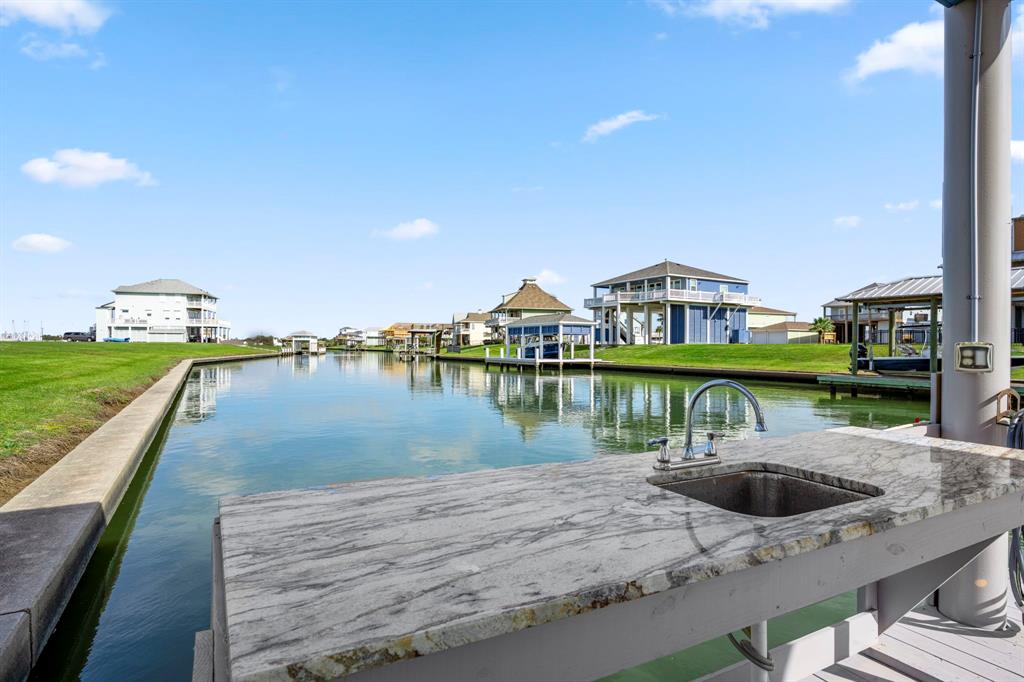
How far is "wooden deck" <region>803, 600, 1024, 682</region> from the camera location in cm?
254

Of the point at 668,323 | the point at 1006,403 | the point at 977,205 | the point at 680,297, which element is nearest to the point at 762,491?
the point at 1006,403

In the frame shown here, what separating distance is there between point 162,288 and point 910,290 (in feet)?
274

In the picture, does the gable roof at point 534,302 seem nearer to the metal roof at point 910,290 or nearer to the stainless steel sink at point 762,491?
the metal roof at point 910,290

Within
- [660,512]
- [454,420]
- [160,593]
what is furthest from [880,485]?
[454,420]

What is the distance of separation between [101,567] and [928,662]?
5498 mm

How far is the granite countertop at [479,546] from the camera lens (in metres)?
1.04

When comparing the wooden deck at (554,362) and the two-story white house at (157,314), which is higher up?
the two-story white house at (157,314)

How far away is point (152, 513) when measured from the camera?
5.97 metres

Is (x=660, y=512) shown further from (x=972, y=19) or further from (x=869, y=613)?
(x=972, y=19)

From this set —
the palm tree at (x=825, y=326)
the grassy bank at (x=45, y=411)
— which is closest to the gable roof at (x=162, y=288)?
the grassy bank at (x=45, y=411)

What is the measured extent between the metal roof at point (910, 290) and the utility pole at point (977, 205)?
12.7 meters

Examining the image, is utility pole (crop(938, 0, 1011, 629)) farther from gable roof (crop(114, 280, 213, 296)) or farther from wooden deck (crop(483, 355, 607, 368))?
gable roof (crop(114, 280, 213, 296))

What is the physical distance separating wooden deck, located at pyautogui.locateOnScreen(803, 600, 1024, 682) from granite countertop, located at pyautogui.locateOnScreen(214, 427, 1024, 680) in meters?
0.97

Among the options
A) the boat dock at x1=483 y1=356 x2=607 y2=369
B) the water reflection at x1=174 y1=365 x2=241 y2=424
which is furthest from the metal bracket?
the boat dock at x1=483 y1=356 x2=607 y2=369
